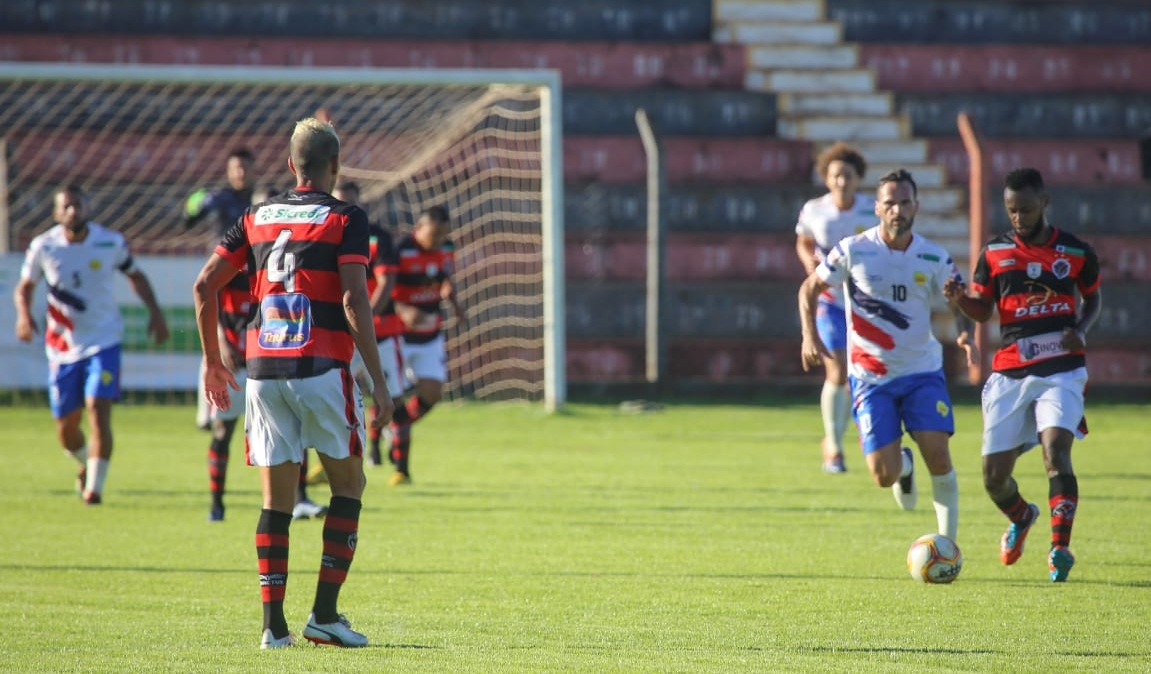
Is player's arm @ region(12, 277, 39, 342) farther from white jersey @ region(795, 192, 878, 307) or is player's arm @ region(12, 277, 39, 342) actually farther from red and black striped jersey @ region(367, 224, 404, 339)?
white jersey @ region(795, 192, 878, 307)

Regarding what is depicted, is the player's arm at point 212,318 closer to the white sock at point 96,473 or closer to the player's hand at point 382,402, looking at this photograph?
the player's hand at point 382,402

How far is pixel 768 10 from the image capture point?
74.4ft

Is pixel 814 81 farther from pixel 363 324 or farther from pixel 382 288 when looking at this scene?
pixel 363 324

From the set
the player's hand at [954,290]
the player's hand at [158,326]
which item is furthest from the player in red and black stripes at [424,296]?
the player's hand at [954,290]

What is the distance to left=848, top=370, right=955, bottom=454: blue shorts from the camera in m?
7.36

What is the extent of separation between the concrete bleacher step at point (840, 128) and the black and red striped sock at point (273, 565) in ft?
53.5

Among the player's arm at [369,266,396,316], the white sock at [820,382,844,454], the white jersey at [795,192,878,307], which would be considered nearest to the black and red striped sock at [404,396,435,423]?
the player's arm at [369,266,396,316]

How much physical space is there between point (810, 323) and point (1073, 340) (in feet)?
3.97

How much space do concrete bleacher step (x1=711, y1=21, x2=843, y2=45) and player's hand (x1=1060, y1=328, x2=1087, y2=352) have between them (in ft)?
51.4

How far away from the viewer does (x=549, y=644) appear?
5.43m

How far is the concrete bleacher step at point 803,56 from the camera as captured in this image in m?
22.0

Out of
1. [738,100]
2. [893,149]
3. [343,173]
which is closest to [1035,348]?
[343,173]

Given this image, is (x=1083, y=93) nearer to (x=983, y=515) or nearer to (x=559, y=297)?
(x=559, y=297)

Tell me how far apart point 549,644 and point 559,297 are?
1015 cm
